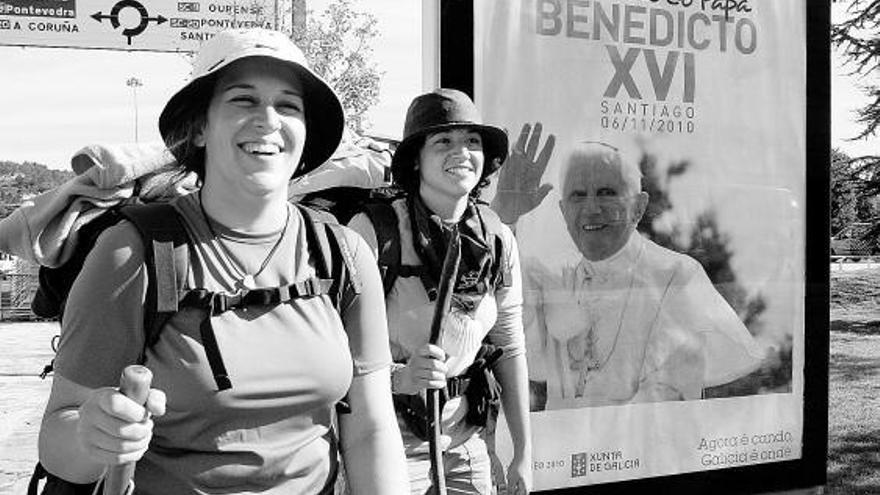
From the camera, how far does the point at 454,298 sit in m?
2.88

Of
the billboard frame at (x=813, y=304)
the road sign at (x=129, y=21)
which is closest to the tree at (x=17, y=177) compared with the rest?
the road sign at (x=129, y=21)

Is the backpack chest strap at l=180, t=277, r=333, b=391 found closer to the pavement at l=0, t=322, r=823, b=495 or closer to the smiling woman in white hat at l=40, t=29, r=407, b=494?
the smiling woman in white hat at l=40, t=29, r=407, b=494

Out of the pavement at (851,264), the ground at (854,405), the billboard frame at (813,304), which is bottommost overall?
the pavement at (851,264)

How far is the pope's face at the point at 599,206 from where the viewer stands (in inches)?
174

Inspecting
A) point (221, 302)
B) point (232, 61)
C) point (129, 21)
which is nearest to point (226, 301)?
point (221, 302)

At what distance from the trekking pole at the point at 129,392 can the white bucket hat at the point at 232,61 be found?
647 mm

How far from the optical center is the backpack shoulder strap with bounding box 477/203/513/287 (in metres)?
2.97

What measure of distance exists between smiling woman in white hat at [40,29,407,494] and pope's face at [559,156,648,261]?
2.55 metres

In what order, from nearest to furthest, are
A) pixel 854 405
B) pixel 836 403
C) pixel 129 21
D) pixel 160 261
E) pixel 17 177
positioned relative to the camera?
1. pixel 160 261
2. pixel 854 405
3. pixel 836 403
4. pixel 129 21
5. pixel 17 177

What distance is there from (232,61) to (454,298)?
125cm

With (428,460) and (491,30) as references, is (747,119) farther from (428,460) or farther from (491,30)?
(428,460)

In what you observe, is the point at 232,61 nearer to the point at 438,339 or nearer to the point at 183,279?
the point at 183,279

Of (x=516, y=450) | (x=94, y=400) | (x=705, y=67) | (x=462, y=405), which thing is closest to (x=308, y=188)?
(x=462, y=405)

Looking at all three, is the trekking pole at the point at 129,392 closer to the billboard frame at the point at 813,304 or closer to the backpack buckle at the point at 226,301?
the backpack buckle at the point at 226,301
